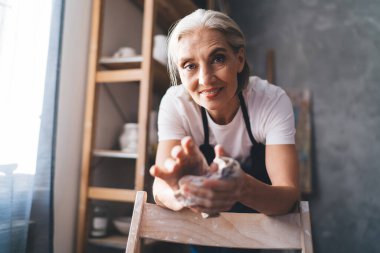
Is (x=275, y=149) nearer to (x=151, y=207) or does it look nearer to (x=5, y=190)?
(x=151, y=207)

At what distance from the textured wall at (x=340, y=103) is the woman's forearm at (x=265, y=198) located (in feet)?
6.27

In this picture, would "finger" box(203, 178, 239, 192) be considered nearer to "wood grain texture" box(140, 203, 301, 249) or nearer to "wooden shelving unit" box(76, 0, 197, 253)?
"wood grain texture" box(140, 203, 301, 249)

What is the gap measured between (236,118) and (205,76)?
0.26 m

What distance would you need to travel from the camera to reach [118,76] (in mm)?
1677

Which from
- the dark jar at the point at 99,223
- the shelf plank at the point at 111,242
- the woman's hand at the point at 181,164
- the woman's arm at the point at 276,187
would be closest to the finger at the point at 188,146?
the woman's hand at the point at 181,164

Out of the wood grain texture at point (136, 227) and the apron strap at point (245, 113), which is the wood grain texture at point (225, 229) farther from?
the apron strap at point (245, 113)

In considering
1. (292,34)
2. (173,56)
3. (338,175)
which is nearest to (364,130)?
(338,175)

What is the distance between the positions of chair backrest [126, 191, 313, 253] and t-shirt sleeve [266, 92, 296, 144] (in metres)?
0.28

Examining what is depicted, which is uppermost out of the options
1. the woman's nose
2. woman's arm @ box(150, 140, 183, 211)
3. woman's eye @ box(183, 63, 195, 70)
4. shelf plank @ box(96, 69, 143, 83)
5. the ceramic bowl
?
shelf plank @ box(96, 69, 143, 83)

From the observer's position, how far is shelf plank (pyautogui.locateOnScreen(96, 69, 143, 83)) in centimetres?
164

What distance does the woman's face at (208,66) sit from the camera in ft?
2.83

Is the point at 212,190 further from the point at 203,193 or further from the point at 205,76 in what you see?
the point at 205,76

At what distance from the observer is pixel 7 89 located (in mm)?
1144

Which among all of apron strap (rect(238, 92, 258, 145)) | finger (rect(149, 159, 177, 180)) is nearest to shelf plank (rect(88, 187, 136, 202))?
apron strap (rect(238, 92, 258, 145))
